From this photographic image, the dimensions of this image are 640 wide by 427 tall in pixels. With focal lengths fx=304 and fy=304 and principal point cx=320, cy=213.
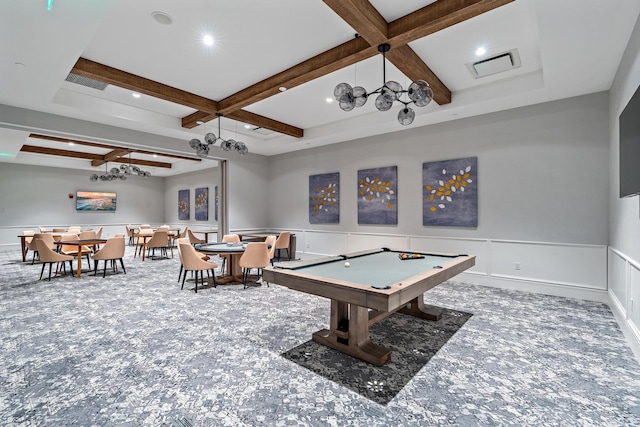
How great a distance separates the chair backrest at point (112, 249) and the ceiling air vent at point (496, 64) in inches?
275

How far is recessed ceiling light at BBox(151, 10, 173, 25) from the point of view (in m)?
3.05

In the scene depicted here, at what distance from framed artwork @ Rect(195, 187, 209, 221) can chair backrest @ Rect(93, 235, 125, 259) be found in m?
5.01

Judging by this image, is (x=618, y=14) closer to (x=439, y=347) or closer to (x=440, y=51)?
(x=440, y=51)

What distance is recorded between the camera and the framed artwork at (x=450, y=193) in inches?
213

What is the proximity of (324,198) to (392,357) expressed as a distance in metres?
5.29

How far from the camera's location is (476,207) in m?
5.38

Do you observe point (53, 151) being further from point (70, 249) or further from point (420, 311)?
point (420, 311)

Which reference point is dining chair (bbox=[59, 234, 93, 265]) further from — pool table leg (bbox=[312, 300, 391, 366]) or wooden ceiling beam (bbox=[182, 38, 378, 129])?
pool table leg (bbox=[312, 300, 391, 366])

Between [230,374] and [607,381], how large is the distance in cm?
290

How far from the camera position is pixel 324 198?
303 inches

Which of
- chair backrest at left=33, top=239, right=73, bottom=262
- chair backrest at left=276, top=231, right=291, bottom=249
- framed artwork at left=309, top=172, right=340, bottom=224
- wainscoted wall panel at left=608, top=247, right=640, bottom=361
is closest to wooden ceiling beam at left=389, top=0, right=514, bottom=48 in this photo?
wainscoted wall panel at left=608, top=247, right=640, bottom=361

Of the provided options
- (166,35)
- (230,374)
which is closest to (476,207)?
(230,374)

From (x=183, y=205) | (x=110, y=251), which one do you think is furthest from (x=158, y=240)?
(x=183, y=205)

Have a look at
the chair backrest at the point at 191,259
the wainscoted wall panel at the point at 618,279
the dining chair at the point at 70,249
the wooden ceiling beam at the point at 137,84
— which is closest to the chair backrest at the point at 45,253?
the dining chair at the point at 70,249
